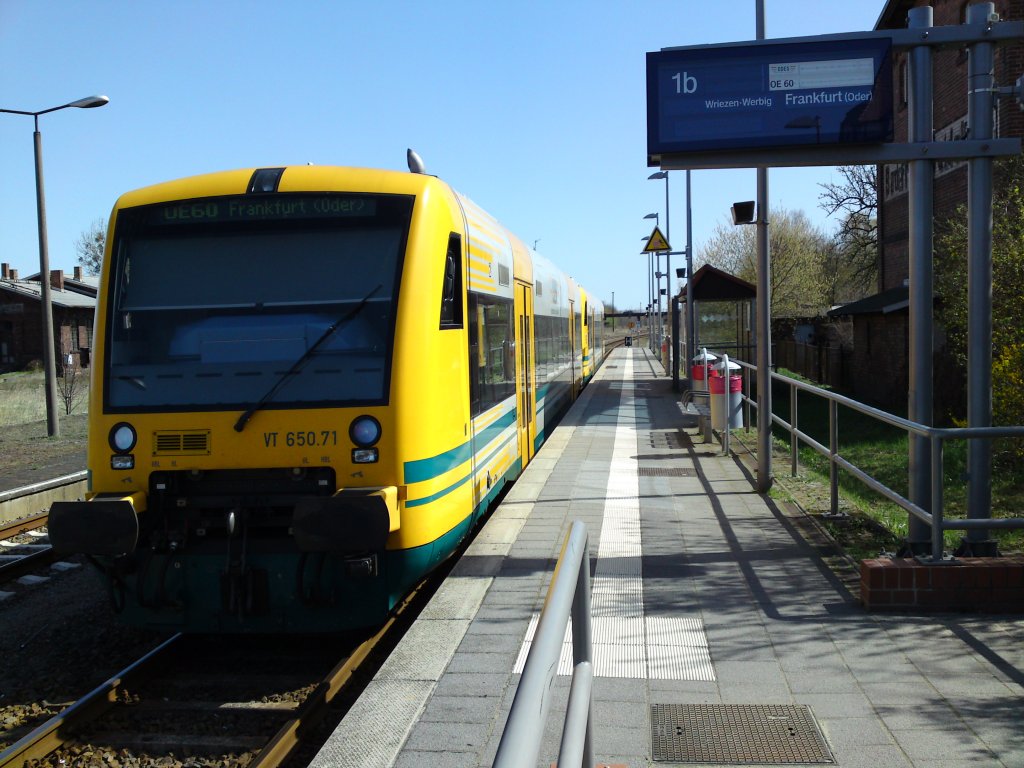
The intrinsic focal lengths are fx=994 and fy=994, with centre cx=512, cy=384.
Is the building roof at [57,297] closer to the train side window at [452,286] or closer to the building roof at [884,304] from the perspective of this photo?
the building roof at [884,304]

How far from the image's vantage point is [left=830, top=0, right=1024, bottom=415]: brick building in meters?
18.1

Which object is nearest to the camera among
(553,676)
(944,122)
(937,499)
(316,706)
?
(553,676)

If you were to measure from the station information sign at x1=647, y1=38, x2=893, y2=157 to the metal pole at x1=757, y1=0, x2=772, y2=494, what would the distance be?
3.01 metres

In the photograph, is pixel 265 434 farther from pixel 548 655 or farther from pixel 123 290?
pixel 548 655

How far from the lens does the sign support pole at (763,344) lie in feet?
33.5

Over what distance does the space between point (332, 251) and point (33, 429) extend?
50.2ft

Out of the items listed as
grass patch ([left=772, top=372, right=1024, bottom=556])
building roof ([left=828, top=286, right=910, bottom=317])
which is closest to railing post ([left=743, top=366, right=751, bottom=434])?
grass patch ([left=772, top=372, right=1024, bottom=556])

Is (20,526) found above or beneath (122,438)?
beneath

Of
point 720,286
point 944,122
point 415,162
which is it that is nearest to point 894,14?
point 944,122

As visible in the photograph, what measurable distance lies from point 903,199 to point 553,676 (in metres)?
27.0

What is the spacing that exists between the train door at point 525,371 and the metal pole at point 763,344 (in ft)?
8.44

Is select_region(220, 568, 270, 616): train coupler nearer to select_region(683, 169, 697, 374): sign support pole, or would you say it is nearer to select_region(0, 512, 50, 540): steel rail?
select_region(0, 512, 50, 540): steel rail

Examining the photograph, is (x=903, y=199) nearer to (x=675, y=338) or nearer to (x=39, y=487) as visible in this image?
(x=675, y=338)

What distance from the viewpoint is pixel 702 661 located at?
5.10 meters
